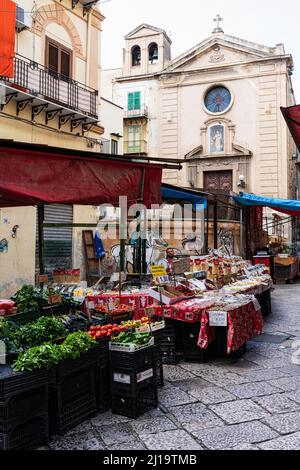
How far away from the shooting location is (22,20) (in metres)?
11.9

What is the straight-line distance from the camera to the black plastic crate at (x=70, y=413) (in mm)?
3807

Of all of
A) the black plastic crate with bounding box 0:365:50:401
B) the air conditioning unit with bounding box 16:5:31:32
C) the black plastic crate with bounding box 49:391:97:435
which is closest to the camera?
the black plastic crate with bounding box 0:365:50:401

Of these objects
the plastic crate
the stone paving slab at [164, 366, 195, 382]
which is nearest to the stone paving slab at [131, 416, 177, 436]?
the stone paving slab at [164, 366, 195, 382]

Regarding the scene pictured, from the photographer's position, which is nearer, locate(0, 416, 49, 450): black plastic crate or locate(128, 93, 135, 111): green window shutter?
locate(0, 416, 49, 450): black plastic crate

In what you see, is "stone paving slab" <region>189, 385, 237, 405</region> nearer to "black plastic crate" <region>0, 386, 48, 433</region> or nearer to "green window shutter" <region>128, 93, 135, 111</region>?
"black plastic crate" <region>0, 386, 48, 433</region>

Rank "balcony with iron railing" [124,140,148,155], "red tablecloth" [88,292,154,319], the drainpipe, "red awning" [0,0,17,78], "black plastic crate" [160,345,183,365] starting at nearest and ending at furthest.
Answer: "black plastic crate" [160,345,183,365] < "red tablecloth" [88,292,154,319] < "red awning" [0,0,17,78] < the drainpipe < "balcony with iron railing" [124,140,148,155]

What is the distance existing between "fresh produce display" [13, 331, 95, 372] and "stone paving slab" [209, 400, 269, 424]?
1501mm

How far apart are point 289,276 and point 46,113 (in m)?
11.2

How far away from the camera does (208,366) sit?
19.6 feet

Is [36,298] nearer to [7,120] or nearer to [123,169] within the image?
[123,169]

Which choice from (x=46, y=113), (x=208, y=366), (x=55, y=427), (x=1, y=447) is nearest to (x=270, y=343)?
(x=208, y=366)

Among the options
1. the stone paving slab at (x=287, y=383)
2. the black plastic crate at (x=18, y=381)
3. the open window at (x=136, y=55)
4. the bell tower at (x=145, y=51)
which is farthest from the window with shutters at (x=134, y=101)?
the black plastic crate at (x=18, y=381)

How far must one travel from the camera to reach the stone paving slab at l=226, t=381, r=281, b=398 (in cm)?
485

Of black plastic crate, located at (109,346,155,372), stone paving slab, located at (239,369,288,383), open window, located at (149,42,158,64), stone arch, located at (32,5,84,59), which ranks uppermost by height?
open window, located at (149,42,158,64)
